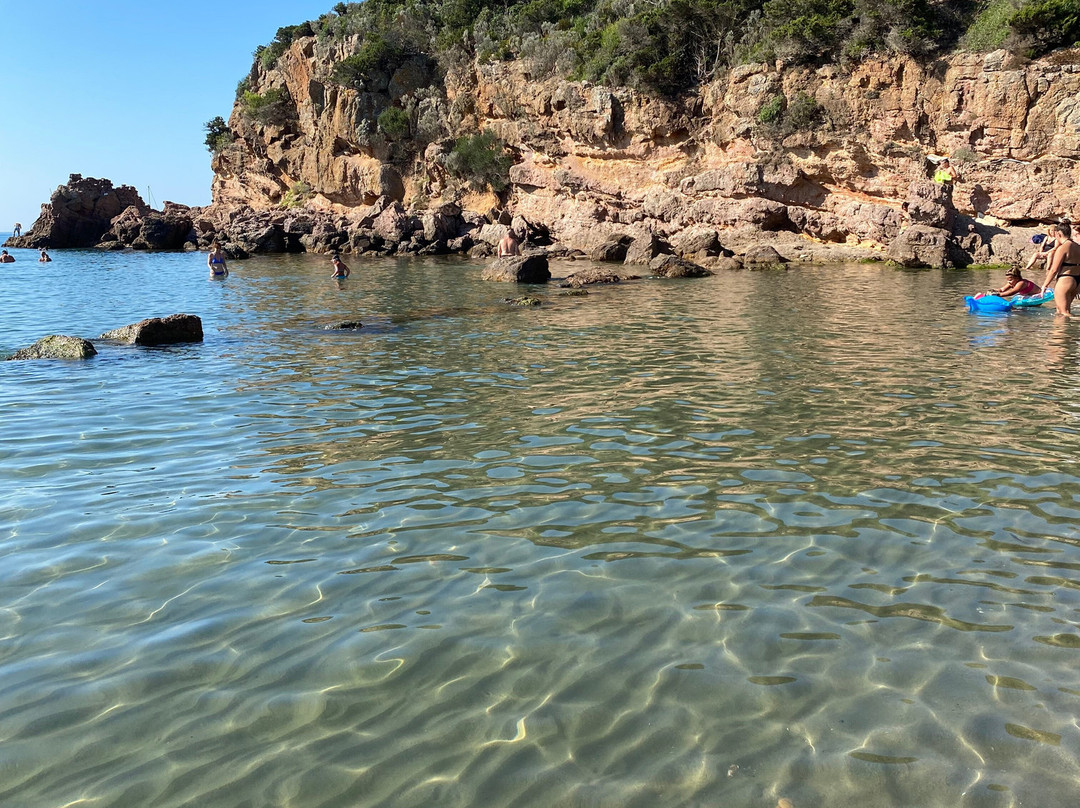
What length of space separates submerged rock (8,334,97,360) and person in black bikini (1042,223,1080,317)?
Result: 614 inches

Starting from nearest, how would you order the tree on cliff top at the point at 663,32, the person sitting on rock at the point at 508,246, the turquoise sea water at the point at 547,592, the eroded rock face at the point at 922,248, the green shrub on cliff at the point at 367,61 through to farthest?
the turquoise sea water at the point at 547,592 → the eroded rock face at the point at 922,248 → the person sitting on rock at the point at 508,246 → the tree on cliff top at the point at 663,32 → the green shrub on cliff at the point at 367,61

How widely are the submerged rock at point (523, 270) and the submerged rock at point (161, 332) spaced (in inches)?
426

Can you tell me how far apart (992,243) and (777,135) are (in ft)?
29.9

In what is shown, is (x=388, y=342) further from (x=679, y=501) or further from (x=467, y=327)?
(x=679, y=501)

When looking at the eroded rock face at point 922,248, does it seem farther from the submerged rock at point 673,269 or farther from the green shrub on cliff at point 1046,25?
the green shrub on cliff at point 1046,25

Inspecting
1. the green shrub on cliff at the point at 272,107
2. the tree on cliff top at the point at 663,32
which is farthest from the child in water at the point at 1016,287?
the green shrub on cliff at the point at 272,107

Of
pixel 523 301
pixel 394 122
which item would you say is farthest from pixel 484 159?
pixel 523 301

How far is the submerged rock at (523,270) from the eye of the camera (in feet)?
75.7

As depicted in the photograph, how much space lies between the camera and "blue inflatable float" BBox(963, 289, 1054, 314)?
577 inches

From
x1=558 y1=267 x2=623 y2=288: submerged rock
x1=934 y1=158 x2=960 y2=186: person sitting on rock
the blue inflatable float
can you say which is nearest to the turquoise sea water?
A: the blue inflatable float

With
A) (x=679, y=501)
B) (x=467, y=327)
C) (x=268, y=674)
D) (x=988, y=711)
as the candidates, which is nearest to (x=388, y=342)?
(x=467, y=327)

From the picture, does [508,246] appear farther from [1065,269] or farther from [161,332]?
[1065,269]

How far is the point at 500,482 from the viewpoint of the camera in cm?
586

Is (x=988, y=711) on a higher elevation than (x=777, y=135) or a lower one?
lower
